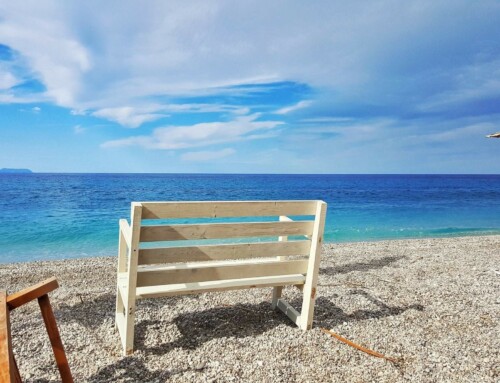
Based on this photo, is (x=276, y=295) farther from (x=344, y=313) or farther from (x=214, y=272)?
(x=214, y=272)

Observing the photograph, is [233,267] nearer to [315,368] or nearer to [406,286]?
[315,368]

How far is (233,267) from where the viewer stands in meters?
3.77

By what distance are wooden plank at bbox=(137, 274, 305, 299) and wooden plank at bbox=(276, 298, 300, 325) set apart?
17.6 inches

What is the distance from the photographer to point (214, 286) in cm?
370

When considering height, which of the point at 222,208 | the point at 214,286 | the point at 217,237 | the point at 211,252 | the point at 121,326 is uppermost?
the point at 222,208

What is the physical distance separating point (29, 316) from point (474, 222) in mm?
22011

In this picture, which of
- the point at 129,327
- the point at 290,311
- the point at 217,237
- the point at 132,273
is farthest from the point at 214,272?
the point at 290,311

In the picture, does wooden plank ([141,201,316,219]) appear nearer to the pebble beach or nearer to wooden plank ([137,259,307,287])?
wooden plank ([137,259,307,287])

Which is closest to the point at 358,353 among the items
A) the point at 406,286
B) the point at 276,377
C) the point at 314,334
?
the point at 314,334

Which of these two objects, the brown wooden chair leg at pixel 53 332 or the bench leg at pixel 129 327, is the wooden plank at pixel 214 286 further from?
the brown wooden chair leg at pixel 53 332

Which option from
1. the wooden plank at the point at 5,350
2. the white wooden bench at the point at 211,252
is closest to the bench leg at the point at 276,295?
the white wooden bench at the point at 211,252

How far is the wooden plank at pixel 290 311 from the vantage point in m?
4.14

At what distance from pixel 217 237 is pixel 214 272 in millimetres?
414

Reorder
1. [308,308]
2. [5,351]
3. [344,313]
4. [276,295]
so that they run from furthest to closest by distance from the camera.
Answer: [276,295], [344,313], [308,308], [5,351]
